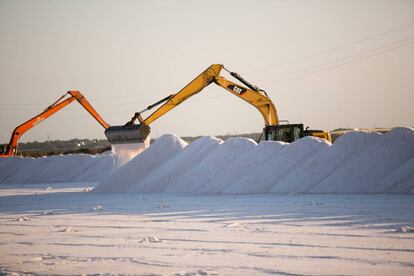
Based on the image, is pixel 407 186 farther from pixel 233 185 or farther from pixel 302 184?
pixel 233 185

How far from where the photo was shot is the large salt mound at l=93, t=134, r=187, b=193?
1445 centimetres

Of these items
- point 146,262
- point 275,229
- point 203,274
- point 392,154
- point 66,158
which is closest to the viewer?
point 203,274

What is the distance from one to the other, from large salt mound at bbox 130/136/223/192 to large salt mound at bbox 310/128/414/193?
4367 millimetres

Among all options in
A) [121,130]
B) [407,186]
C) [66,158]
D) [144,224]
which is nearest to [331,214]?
[144,224]

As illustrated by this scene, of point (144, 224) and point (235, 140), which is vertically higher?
point (235, 140)

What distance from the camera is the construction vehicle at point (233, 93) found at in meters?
17.5

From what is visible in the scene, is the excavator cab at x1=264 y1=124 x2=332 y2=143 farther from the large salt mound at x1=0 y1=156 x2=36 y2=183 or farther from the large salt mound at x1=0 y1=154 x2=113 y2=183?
the large salt mound at x1=0 y1=156 x2=36 y2=183

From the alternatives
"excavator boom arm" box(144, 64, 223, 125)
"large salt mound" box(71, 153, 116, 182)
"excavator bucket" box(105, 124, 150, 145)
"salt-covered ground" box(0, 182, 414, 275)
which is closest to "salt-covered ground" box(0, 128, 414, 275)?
"salt-covered ground" box(0, 182, 414, 275)

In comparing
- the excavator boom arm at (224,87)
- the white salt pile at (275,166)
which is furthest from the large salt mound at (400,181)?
the excavator boom arm at (224,87)

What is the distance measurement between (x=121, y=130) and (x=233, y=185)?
6.64 metres

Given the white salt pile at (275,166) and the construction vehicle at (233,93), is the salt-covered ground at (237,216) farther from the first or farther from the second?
the construction vehicle at (233,93)

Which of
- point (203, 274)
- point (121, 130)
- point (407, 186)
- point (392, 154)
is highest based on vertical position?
point (121, 130)

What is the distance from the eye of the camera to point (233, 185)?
12.6m

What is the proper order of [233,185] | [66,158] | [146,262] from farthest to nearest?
[66,158] → [233,185] → [146,262]
